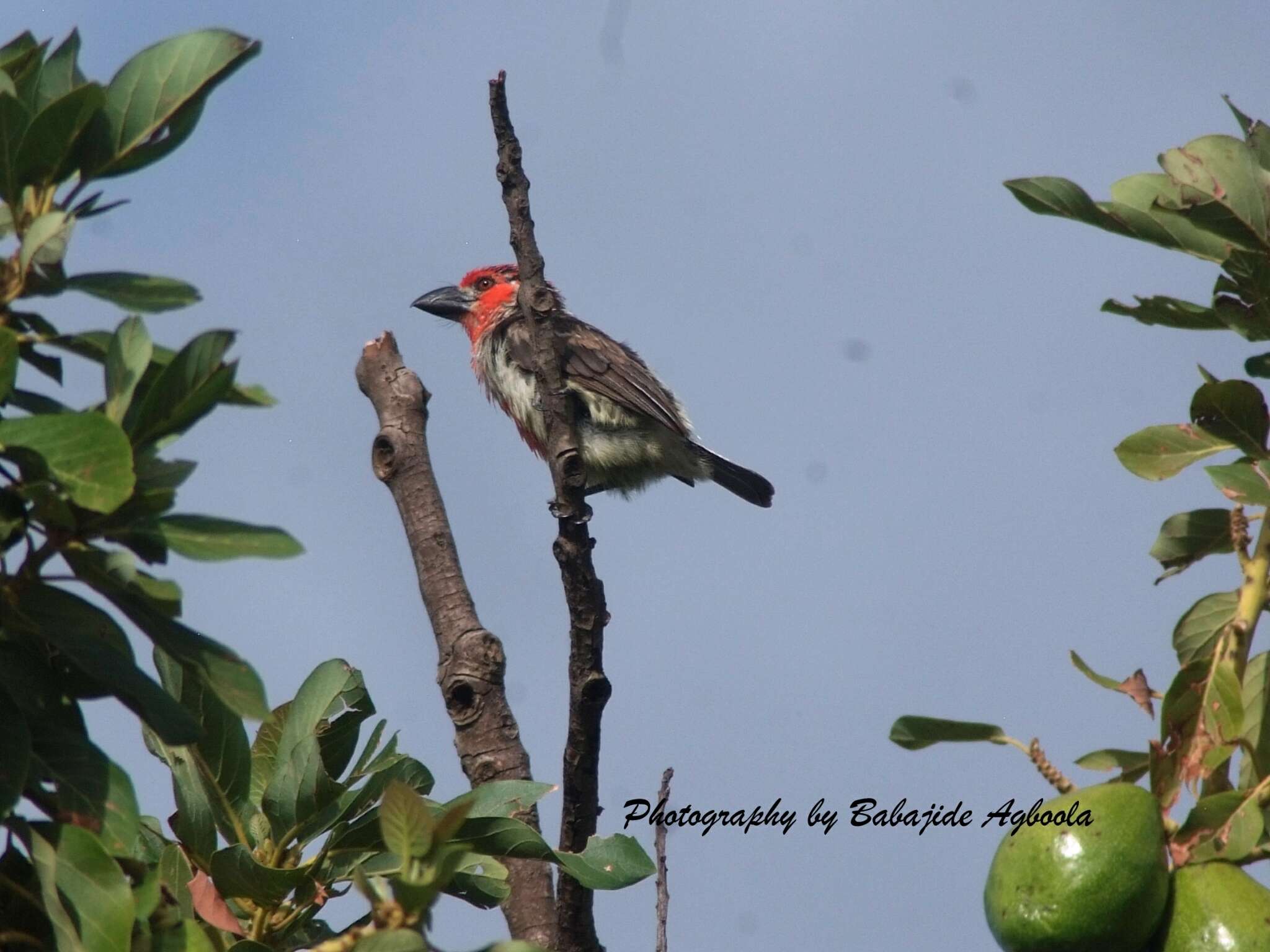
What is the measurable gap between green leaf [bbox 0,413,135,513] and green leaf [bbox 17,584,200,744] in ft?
0.69

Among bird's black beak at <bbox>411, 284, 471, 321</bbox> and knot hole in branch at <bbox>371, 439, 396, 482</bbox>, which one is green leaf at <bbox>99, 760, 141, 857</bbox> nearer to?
knot hole in branch at <bbox>371, 439, 396, 482</bbox>

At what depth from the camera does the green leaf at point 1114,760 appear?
220cm

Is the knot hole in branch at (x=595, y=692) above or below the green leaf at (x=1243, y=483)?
above

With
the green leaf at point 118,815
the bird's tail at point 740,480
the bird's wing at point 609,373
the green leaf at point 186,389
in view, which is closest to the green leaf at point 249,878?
the green leaf at point 118,815

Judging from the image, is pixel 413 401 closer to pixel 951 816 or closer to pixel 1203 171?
pixel 951 816

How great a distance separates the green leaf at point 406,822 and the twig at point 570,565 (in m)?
1.65

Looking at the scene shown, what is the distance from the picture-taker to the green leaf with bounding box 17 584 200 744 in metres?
1.78

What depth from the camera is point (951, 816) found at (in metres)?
3.36

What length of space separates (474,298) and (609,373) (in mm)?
2177

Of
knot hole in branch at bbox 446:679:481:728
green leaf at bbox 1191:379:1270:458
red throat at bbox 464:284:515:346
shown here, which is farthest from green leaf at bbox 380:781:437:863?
red throat at bbox 464:284:515:346

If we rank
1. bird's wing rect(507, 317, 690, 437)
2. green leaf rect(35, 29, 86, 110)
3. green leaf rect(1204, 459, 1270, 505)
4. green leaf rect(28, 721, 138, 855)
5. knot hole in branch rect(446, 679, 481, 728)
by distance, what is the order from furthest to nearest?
bird's wing rect(507, 317, 690, 437) < knot hole in branch rect(446, 679, 481, 728) < green leaf rect(1204, 459, 1270, 505) < green leaf rect(35, 29, 86, 110) < green leaf rect(28, 721, 138, 855)

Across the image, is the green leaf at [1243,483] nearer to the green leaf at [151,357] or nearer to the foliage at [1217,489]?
the foliage at [1217,489]

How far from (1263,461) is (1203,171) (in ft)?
1.86

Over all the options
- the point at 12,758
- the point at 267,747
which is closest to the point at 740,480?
the point at 267,747
